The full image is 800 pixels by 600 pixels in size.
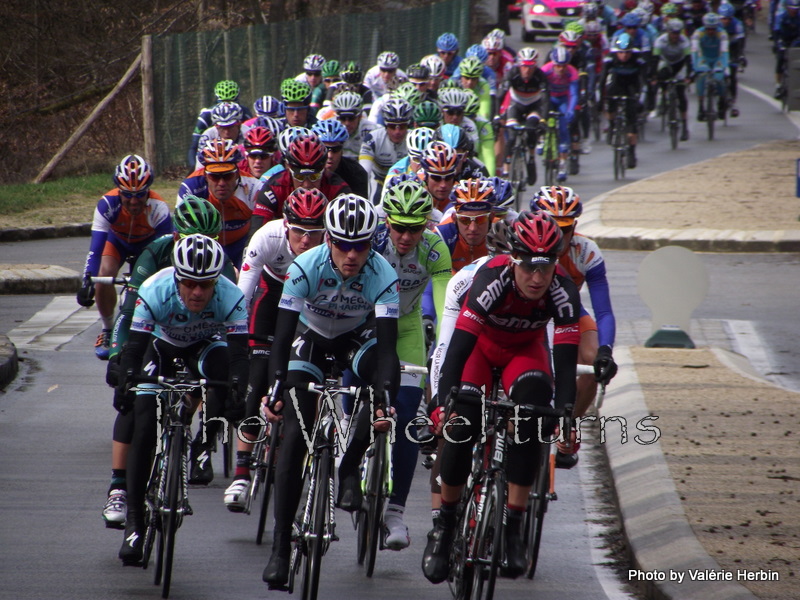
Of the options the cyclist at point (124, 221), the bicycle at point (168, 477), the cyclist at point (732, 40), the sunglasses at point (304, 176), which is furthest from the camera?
the cyclist at point (732, 40)

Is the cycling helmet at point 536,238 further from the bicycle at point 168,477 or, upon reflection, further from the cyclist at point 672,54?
the cyclist at point 672,54

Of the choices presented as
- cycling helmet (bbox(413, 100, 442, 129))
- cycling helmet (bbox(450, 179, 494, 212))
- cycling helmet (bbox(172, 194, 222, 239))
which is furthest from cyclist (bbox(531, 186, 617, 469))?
cycling helmet (bbox(413, 100, 442, 129))

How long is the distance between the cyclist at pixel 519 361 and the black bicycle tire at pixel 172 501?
3.86ft

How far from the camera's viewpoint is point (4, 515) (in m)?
7.84

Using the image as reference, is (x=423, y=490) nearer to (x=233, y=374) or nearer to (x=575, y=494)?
(x=575, y=494)

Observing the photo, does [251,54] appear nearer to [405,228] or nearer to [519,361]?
[405,228]

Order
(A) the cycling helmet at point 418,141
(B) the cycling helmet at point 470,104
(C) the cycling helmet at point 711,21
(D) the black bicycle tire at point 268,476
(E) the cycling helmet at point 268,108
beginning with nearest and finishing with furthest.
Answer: (D) the black bicycle tire at point 268,476
(A) the cycling helmet at point 418,141
(B) the cycling helmet at point 470,104
(E) the cycling helmet at point 268,108
(C) the cycling helmet at point 711,21

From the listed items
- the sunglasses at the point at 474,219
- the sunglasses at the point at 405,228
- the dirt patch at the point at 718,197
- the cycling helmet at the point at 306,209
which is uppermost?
the cycling helmet at the point at 306,209

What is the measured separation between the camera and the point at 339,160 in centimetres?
1129

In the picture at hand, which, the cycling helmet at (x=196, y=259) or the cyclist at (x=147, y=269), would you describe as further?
the cyclist at (x=147, y=269)

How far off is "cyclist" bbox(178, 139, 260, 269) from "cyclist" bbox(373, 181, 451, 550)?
85.8 inches

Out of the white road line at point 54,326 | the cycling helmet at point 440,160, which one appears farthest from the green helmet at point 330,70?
the cycling helmet at point 440,160

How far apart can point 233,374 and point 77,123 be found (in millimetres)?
21797

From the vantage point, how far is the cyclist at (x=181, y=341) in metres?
6.72
